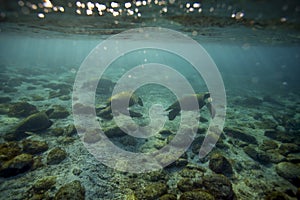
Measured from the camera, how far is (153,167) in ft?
25.5

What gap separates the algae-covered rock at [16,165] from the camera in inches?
257

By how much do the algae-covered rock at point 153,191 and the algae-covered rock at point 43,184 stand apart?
327cm

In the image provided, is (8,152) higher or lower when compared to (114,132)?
higher

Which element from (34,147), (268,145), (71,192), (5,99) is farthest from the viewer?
(5,99)

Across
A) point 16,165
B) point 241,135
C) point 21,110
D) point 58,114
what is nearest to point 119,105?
point 58,114

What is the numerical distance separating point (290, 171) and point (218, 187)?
3839 millimetres

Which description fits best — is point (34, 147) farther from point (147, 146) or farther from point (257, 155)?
point (257, 155)

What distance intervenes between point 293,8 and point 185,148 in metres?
9.96

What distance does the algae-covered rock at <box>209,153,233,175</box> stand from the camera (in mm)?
7625

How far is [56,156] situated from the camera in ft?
25.3

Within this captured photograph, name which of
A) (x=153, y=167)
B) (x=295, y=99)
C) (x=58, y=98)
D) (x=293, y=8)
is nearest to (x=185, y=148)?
(x=153, y=167)

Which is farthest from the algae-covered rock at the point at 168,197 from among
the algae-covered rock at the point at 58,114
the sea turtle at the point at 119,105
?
the algae-covered rock at the point at 58,114

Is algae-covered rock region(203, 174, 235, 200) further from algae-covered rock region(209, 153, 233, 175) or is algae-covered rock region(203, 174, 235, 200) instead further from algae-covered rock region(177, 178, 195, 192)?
algae-covered rock region(209, 153, 233, 175)

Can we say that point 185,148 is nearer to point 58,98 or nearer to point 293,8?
point 293,8
